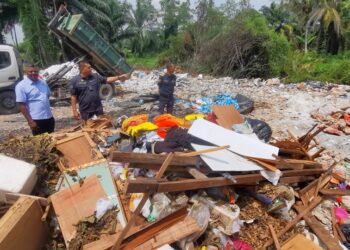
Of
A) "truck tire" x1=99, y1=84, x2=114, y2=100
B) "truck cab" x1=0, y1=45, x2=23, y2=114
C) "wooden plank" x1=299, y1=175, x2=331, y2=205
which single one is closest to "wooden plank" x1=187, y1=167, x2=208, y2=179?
"wooden plank" x1=299, y1=175, x2=331, y2=205

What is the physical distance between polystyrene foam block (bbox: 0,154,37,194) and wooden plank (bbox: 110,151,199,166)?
0.96 metres

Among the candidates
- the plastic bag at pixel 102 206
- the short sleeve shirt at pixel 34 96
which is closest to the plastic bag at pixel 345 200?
the plastic bag at pixel 102 206

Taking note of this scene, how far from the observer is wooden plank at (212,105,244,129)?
4602mm

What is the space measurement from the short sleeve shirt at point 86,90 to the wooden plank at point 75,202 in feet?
6.22

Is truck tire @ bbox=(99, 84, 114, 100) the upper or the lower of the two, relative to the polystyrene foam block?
lower

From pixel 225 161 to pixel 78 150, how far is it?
6.14 ft

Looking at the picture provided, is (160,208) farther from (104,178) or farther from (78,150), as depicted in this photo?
(78,150)

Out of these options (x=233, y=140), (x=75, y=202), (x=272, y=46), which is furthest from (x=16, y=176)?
(x=272, y=46)

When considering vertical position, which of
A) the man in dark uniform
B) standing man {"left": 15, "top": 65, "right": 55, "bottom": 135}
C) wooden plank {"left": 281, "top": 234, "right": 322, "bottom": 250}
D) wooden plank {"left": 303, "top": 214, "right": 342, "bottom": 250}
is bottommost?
wooden plank {"left": 303, "top": 214, "right": 342, "bottom": 250}

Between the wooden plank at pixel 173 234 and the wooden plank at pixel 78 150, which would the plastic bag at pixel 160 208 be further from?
the wooden plank at pixel 78 150

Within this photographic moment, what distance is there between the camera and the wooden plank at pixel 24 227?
249 cm

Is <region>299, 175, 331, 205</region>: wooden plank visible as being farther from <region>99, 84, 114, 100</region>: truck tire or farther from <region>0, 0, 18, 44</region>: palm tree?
<region>0, 0, 18, 44</region>: palm tree

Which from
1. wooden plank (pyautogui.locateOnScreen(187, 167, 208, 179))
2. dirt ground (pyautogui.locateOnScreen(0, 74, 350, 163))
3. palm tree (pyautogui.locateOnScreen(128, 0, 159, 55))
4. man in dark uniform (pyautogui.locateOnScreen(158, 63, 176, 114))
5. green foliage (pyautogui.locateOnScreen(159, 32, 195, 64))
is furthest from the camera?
palm tree (pyautogui.locateOnScreen(128, 0, 159, 55))

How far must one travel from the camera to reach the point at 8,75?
29.5 feet
